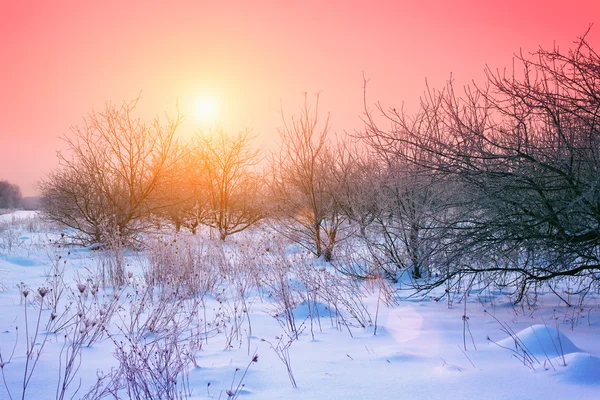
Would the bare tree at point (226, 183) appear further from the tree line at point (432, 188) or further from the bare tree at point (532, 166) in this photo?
the bare tree at point (532, 166)

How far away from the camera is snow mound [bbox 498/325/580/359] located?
3.12 m

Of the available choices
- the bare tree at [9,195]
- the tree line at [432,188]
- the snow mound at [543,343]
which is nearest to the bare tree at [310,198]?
the tree line at [432,188]

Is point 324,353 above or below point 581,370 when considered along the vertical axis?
below

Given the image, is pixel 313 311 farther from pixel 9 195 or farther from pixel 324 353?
pixel 9 195

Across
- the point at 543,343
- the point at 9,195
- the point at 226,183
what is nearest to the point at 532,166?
Answer: the point at 543,343

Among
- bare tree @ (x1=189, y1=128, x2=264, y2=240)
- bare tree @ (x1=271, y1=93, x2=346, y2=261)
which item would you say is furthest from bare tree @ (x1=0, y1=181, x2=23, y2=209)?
bare tree @ (x1=271, y1=93, x2=346, y2=261)

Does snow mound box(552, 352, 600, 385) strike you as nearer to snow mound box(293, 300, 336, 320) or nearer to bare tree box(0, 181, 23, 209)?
snow mound box(293, 300, 336, 320)

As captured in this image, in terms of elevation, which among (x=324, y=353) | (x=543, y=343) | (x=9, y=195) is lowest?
(x=324, y=353)

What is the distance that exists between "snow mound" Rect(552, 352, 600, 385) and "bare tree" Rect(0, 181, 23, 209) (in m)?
74.4

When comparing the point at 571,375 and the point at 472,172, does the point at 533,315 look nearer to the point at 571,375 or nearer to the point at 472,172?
the point at 472,172

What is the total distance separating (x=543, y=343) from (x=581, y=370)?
0.57m

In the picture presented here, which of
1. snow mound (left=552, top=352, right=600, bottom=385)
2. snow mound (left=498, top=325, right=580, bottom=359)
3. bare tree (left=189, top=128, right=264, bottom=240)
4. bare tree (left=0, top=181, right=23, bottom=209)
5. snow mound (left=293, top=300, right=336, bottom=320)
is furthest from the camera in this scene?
bare tree (left=0, top=181, right=23, bottom=209)

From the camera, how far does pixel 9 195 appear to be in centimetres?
6569

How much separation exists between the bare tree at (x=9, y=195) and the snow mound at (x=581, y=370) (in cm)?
7439
